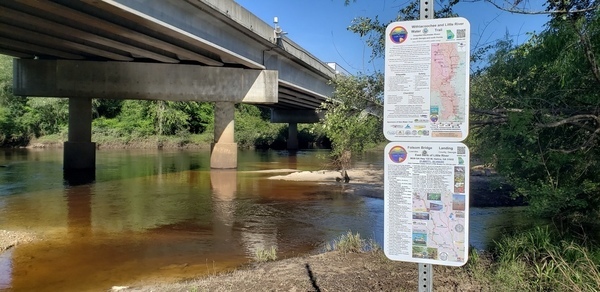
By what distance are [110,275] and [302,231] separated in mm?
4705

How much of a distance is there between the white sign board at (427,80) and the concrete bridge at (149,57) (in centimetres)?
1253

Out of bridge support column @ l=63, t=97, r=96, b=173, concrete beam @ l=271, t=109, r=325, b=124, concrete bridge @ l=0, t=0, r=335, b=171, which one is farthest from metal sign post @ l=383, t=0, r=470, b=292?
concrete beam @ l=271, t=109, r=325, b=124

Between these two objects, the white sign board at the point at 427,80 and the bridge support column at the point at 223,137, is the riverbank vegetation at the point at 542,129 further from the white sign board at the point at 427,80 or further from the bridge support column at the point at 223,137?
the bridge support column at the point at 223,137

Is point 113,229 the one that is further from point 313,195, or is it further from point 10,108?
point 10,108

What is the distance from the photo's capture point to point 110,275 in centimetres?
756

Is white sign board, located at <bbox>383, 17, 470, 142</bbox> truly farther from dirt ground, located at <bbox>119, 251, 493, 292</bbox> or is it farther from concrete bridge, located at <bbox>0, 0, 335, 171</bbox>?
concrete bridge, located at <bbox>0, 0, 335, 171</bbox>

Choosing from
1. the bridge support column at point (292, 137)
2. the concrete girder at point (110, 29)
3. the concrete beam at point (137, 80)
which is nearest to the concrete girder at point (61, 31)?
the concrete girder at point (110, 29)

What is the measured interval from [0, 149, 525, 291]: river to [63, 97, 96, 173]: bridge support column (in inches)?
154

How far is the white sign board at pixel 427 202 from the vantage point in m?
2.96

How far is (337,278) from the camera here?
19.2ft

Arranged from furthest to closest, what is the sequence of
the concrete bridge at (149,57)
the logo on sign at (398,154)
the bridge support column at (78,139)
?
the bridge support column at (78,139)
the concrete bridge at (149,57)
the logo on sign at (398,154)

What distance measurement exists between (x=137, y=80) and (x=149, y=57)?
215cm

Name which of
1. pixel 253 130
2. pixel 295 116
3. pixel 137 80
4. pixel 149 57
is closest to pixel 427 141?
pixel 149 57

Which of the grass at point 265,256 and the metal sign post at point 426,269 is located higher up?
the metal sign post at point 426,269
